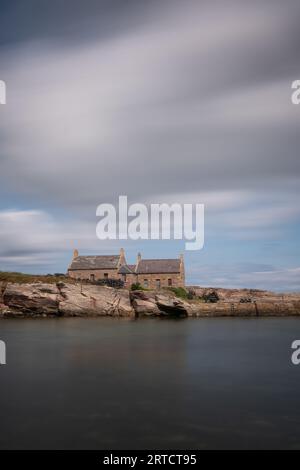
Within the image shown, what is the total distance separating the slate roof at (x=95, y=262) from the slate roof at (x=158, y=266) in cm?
465

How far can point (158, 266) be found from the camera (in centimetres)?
8038

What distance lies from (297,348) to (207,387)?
15.0 meters

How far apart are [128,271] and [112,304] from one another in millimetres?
16578

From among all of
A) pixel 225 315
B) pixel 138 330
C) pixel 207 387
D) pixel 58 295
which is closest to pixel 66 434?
pixel 207 387

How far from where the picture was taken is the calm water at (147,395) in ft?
45.0

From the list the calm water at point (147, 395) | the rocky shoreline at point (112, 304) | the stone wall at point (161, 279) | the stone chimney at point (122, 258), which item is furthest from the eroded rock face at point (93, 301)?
the calm water at point (147, 395)

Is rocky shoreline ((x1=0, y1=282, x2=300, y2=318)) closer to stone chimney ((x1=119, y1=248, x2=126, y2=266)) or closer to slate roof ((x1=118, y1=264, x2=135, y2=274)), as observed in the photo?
slate roof ((x1=118, y1=264, x2=135, y2=274))

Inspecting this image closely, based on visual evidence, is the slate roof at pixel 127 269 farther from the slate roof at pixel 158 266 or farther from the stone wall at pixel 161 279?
the stone wall at pixel 161 279

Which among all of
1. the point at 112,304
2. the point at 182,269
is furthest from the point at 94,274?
the point at 112,304

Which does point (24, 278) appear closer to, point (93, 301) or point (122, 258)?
point (93, 301)

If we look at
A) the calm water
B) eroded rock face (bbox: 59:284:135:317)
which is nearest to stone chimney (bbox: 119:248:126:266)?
eroded rock face (bbox: 59:284:135:317)

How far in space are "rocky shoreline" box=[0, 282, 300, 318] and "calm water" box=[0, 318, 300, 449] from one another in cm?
2513

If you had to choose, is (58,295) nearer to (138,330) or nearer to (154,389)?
(138,330)

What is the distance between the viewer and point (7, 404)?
16969 millimetres
